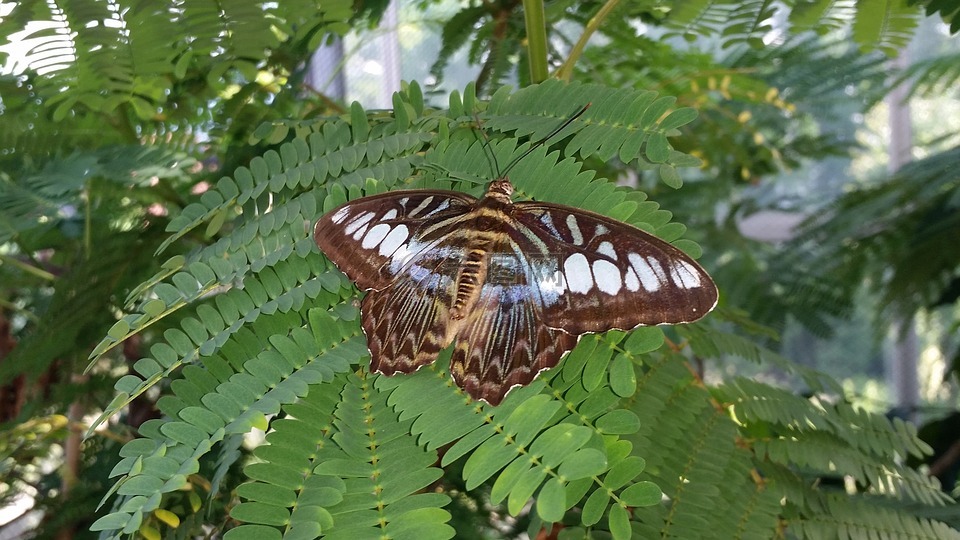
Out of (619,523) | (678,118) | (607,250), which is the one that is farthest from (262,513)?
(678,118)

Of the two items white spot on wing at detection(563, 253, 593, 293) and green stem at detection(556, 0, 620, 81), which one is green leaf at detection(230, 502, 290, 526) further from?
green stem at detection(556, 0, 620, 81)

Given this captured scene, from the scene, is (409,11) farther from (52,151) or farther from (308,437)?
(308,437)

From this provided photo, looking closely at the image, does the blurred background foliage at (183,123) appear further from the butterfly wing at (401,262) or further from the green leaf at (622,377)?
the green leaf at (622,377)

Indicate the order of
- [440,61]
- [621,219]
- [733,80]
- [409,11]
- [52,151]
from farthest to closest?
[409,11] → [733,80] → [440,61] → [52,151] → [621,219]

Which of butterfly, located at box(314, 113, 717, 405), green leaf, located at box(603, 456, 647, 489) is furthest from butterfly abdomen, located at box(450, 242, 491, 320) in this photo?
green leaf, located at box(603, 456, 647, 489)

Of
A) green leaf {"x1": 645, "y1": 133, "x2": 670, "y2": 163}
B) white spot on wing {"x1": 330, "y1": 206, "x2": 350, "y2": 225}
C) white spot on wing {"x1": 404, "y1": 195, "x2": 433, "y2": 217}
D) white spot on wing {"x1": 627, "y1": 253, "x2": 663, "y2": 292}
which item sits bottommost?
white spot on wing {"x1": 627, "y1": 253, "x2": 663, "y2": 292}

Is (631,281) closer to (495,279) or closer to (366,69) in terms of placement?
(495,279)

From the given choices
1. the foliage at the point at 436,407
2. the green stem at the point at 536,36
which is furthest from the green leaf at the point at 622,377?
the green stem at the point at 536,36

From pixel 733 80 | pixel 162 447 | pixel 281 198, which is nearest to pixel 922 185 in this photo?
pixel 733 80
